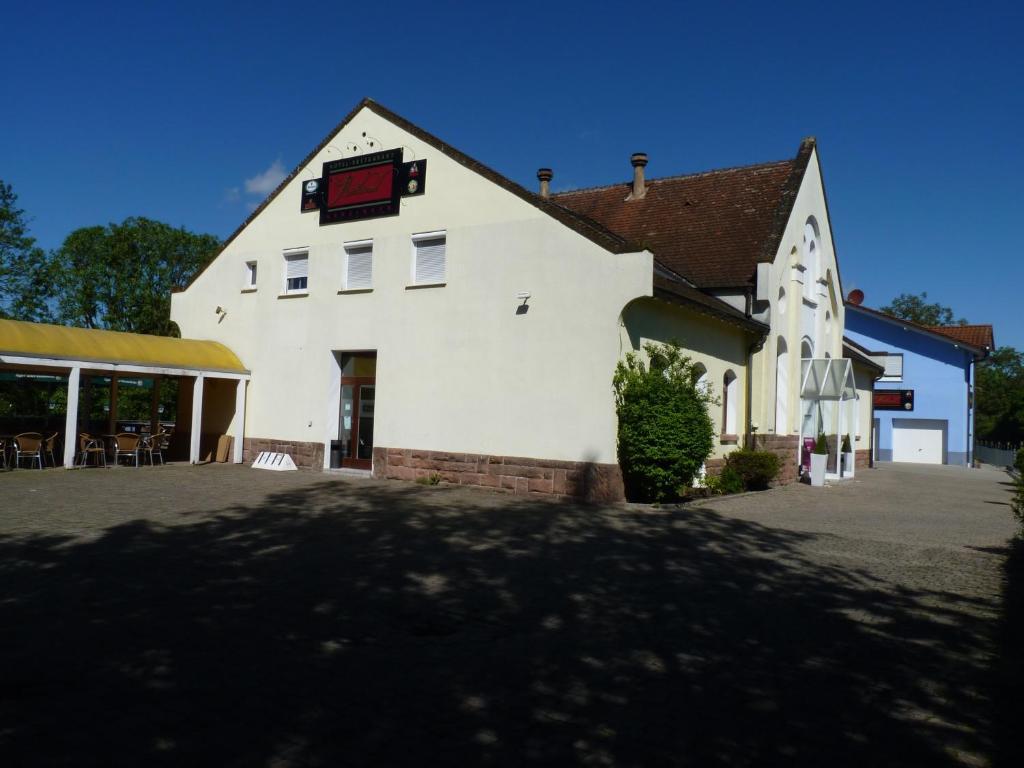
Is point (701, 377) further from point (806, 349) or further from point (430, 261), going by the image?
point (806, 349)

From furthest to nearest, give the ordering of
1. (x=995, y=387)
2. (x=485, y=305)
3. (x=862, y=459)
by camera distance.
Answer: (x=995, y=387) → (x=862, y=459) → (x=485, y=305)

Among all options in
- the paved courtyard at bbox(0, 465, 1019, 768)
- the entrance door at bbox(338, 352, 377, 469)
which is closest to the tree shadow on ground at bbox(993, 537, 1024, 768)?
the paved courtyard at bbox(0, 465, 1019, 768)

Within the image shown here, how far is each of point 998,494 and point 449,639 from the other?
782 inches

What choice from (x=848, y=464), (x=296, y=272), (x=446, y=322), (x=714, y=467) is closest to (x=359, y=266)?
(x=296, y=272)

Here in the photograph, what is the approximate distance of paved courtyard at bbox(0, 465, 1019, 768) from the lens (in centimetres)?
402

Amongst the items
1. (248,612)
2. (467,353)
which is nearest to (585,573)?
(248,612)

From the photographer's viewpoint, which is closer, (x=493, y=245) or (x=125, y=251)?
(x=493, y=245)

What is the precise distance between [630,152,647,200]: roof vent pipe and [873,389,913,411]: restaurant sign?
2409 centimetres

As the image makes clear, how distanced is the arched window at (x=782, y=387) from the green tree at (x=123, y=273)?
112ft

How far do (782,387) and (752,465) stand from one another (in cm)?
397

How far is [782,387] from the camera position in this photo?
2081cm

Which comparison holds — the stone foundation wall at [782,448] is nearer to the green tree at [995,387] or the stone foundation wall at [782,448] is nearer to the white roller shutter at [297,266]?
the white roller shutter at [297,266]

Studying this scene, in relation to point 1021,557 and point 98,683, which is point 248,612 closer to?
point 98,683

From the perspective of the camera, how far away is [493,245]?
52.6ft
